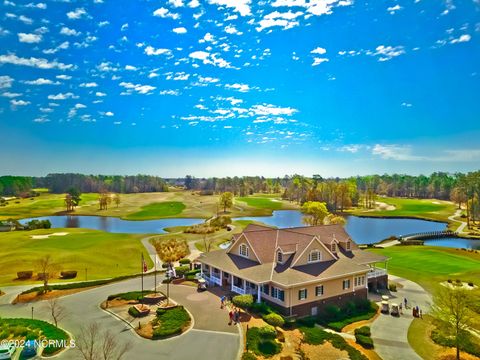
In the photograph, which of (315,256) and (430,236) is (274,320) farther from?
(430,236)

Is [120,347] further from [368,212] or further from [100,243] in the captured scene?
[368,212]

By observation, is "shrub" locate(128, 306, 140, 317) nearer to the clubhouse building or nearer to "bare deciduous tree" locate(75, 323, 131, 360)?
"bare deciduous tree" locate(75, 323, 131, 360)

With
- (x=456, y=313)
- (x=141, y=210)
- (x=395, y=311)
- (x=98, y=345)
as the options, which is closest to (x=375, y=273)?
(x=395, y=311)

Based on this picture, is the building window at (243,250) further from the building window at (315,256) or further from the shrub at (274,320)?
the shrub at (274,320)

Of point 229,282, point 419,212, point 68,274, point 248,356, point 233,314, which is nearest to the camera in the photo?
point 248,356

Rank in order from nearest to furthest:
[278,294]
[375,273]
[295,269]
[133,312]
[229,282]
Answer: [133,312] < [278,294] < [295,269] < [229,282] < [375,273]

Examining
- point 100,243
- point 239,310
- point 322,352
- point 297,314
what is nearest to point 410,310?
point 297,314

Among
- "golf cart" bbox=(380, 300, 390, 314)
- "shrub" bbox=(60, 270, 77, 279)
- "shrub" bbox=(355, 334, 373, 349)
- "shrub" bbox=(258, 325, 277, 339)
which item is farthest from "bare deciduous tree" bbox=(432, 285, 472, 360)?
"shrub" bbox=(60, 270, 77, 279)
